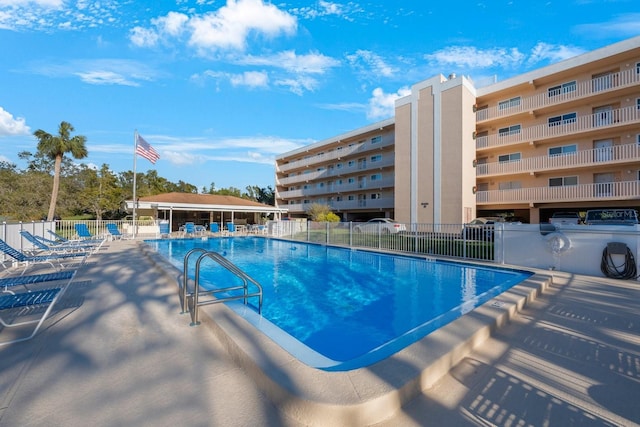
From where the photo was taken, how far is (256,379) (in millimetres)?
2623

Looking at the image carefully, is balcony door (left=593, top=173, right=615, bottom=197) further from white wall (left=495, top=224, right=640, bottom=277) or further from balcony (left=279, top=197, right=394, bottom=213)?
balcony (left=279, top=197, right=394, bottom=213)

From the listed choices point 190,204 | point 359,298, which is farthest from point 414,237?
point 190,204

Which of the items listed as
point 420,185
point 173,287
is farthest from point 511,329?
point 420,185

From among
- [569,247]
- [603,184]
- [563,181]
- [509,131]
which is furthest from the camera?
[509,131]

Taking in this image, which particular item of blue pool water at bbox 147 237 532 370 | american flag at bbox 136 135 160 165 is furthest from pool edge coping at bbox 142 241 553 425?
american flag at bbox 136 135 160 165

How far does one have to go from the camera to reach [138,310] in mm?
4680

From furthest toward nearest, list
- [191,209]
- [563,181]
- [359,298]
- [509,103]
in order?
1. [191,209]
2. [509,103]
3. [563,181]
4. [359,298]

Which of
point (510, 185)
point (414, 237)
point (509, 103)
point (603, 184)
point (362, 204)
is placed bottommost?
point (414, 237)

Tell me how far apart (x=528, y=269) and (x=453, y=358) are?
7.45m

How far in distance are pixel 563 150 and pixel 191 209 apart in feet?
98.4

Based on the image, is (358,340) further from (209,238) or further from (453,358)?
(209,238)

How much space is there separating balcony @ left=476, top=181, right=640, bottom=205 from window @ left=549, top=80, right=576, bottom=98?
6861 millimetres

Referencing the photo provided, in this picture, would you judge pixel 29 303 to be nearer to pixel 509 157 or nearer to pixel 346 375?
pixel 346 375

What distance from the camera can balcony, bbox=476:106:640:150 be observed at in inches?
685
